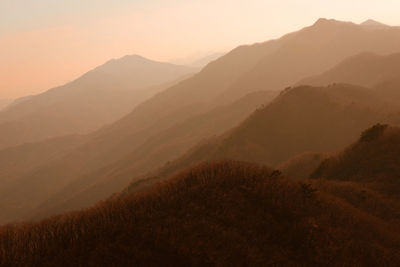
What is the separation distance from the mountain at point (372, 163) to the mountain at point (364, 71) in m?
54.6

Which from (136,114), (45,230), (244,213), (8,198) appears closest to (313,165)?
(244,213)

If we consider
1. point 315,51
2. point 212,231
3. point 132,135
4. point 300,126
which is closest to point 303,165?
point 300,126

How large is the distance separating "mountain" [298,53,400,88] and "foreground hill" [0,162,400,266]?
223 feet

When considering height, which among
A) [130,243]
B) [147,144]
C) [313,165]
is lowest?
[147,144]

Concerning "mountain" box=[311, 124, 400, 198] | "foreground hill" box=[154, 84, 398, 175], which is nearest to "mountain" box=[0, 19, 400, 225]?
"foreground hill" box=[154, 84, 398, 175]

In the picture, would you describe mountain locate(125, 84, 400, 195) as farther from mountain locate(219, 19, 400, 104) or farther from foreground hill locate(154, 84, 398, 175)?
mountain locate(219, 19, 400, 104)

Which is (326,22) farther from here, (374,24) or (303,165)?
(303,165)

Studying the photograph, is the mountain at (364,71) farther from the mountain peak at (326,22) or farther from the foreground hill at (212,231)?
the foreground hill at (212,231)

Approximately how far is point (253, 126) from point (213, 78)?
128m

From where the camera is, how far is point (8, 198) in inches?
4333

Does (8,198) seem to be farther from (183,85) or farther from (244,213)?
(244,213)

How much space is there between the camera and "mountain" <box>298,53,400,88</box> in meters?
71.6

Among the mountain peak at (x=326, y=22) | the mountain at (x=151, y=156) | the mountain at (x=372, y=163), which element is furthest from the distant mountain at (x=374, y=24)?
the mountain at (x=372, y=163)

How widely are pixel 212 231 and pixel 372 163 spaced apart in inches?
579
